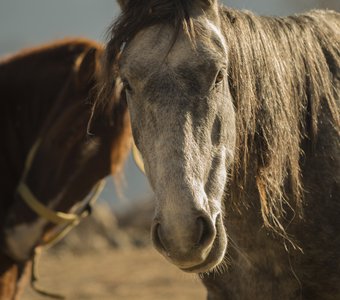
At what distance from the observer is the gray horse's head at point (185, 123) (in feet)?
9.11

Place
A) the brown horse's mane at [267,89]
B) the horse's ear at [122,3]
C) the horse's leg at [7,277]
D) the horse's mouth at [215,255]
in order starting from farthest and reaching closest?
the horse's leg at [7,277], the horse's ear at [122,3], the brown horse's mane at [267,89], the horse's mouth at [215,255]

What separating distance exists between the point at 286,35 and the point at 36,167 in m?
2.36

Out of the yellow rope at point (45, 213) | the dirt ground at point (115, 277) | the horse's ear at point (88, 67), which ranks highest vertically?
the horse's ear at point (88, 67)

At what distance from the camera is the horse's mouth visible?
114 inches

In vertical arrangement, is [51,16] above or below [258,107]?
below

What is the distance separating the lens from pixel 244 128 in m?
3.24

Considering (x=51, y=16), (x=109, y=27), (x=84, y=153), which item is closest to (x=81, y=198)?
(x=84, y=153)

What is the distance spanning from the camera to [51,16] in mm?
153500

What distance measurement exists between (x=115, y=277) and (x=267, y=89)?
21.6ft

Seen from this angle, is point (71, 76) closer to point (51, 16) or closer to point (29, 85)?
point (29, 85)

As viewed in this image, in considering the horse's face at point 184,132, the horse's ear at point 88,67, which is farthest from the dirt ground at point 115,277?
the horse's face at point 184,132

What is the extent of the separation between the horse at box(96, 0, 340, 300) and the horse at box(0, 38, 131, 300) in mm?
1710

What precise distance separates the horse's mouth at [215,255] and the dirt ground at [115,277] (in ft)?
14.6

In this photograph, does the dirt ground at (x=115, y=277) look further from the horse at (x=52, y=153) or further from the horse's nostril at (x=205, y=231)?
the horse's nostril at (x=205, y=231)
